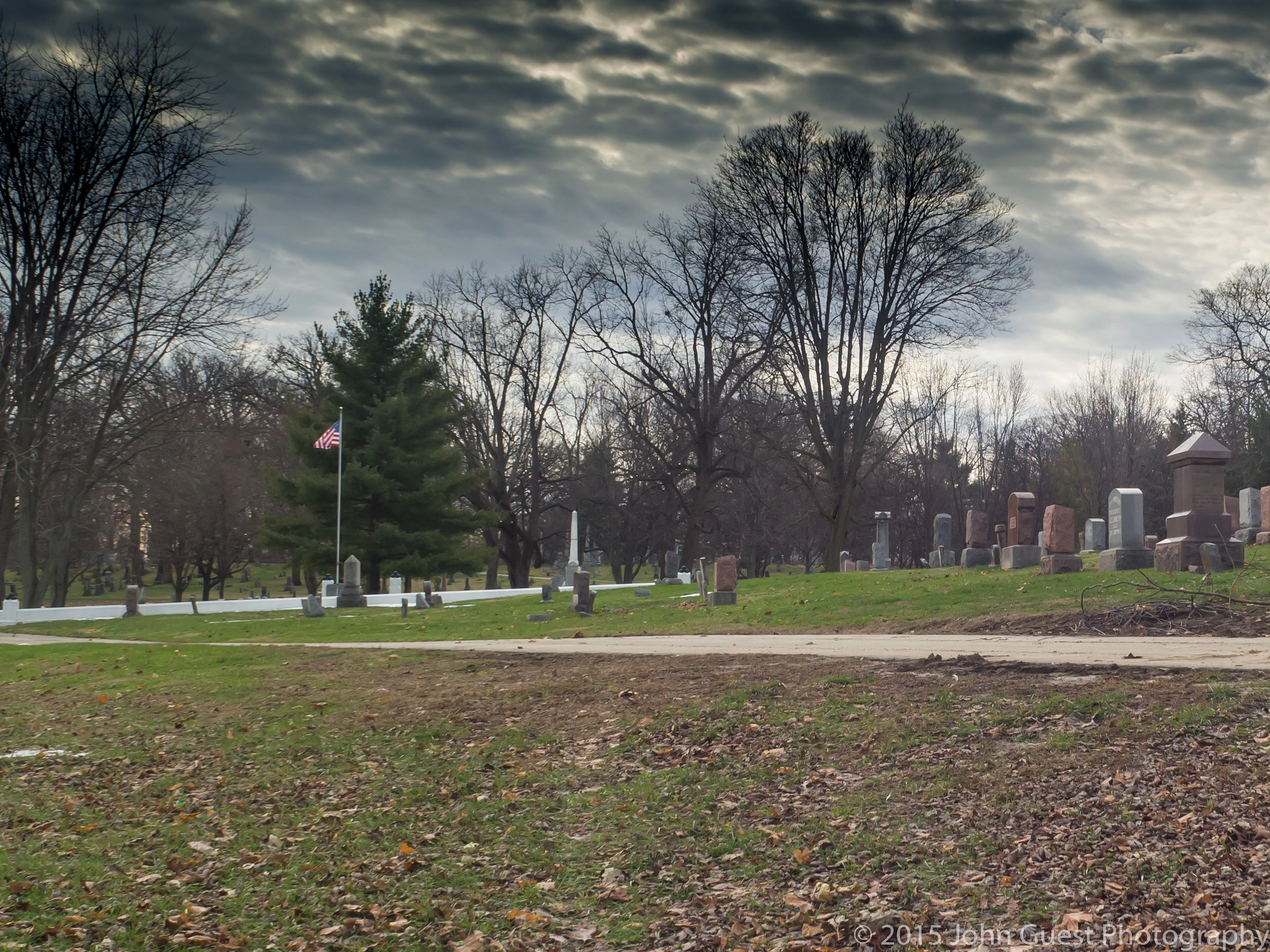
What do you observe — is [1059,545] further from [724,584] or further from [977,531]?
[724,584]

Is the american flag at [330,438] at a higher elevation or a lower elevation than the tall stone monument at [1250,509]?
higher

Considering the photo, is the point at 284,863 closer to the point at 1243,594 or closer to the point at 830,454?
the point at 1243,594

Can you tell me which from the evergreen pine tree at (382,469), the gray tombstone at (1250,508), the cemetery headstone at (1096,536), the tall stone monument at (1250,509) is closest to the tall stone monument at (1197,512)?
the tall stone monument at (1250,509)

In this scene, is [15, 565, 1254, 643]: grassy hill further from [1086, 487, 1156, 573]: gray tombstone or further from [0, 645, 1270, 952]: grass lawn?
[0, 645, 1270, 952]: grass lawn

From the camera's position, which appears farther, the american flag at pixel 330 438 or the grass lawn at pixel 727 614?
the american flag at pixel 330 438

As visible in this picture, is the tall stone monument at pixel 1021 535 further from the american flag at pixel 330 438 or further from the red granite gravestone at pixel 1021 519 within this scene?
the american flag at pixel 330 438

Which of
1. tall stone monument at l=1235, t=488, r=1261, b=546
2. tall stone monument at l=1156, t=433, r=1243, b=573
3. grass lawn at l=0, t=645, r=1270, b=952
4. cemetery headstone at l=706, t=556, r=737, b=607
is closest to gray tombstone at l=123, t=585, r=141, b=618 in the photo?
cemetery headstone at l=706, t=556, r=737, b=607

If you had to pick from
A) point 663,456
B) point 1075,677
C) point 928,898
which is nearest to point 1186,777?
point 928,898

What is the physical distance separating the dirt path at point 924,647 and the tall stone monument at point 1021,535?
904cm

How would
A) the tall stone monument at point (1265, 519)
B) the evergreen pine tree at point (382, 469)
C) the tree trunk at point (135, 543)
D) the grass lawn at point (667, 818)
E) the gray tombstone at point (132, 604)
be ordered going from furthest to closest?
the tree trunk at point (135, 543)
the evergreen pine tree at point (382, 469)
the gray tombstone at point (132, 604)
the tall stone monument at point (1265, 519)
the grass lawn at point (667, 818)

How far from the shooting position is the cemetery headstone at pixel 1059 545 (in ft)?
61.9

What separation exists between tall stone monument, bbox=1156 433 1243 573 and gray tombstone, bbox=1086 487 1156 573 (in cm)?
31

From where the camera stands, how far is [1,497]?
2720 cm

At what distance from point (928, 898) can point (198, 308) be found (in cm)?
2808
